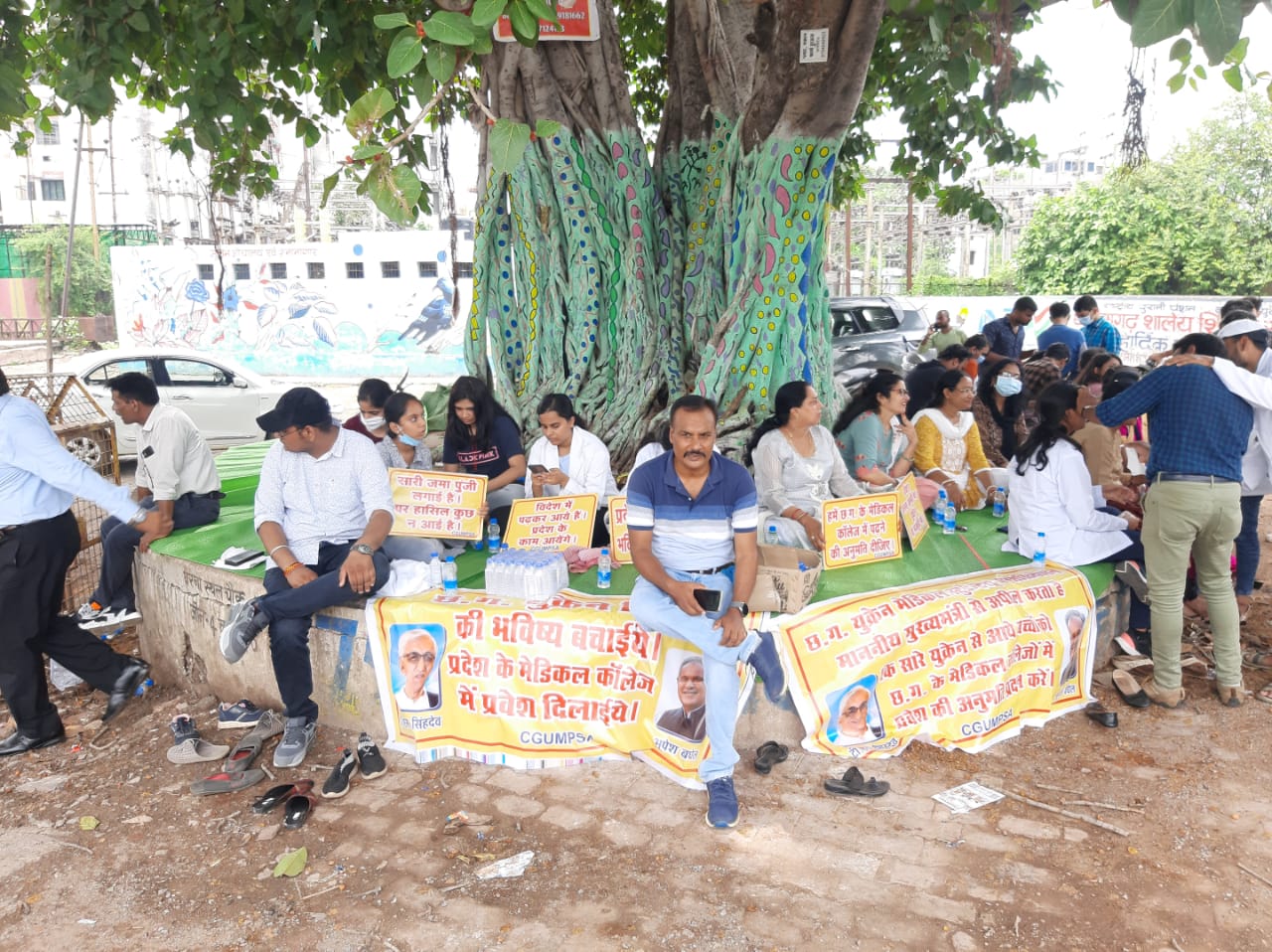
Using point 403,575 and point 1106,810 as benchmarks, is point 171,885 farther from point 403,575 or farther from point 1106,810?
point 1106,810

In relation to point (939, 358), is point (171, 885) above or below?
below

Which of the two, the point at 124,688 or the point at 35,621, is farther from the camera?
the point at 124,688

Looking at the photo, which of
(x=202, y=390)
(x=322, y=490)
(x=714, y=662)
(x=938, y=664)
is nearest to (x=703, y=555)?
(x=714, y=662)

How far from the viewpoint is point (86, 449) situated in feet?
20.4

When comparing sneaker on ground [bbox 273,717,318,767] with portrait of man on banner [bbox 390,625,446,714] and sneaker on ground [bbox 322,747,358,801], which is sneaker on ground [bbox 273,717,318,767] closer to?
sneaker on ground [bbox 322,747,358,801]

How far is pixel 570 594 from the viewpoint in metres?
4.26

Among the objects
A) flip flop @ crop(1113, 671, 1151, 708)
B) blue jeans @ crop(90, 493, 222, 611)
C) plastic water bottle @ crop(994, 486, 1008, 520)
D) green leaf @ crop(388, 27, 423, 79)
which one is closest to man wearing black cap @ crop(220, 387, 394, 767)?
blue jeans @ crop(90, 493, 222, 611)

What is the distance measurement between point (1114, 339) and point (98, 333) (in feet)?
105

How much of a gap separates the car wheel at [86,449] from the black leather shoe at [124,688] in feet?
6.87

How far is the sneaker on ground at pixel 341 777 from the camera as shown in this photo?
3.72 meters

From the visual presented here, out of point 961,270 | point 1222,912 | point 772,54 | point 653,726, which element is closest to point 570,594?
point 653,726

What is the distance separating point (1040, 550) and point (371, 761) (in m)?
3.40

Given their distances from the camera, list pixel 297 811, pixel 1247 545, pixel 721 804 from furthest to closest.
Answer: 1. pixel 1247 545
2. pixel 297 811
3. pixel 721 804

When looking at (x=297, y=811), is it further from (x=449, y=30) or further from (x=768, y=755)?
(x=449, y=30)
